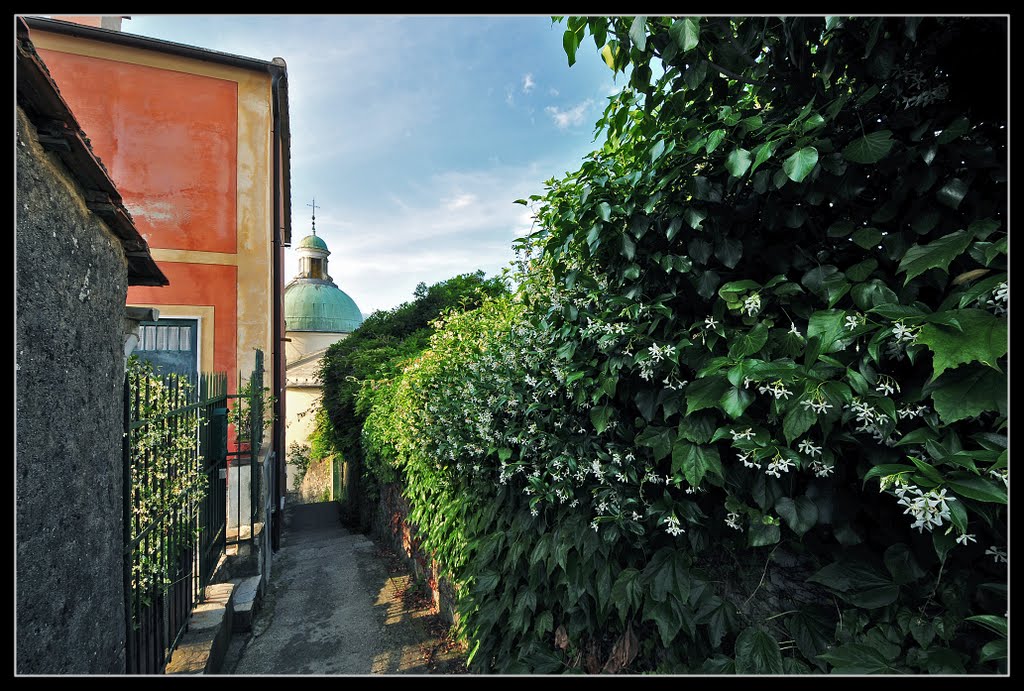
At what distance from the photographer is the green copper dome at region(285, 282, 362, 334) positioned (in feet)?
94.7

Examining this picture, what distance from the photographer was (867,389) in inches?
45.6

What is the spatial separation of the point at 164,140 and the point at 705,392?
27.2ft

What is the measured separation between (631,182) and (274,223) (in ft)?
27.6

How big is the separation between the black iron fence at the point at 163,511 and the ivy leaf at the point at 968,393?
321cm

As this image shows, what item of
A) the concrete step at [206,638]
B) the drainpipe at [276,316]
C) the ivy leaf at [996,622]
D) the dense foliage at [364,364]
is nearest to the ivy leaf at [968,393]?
the ivy leaf at [996,622]

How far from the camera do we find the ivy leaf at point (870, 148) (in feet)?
4.05

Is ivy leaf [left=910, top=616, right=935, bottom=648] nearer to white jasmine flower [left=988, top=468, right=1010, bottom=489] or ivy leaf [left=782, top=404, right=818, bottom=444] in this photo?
white jasmine flower [left=988, top=468, right=1010, bottom=489]

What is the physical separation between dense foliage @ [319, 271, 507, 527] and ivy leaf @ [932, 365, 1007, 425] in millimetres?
7063

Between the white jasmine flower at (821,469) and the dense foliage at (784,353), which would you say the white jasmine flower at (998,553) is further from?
the white jasmine flower at (821,469)

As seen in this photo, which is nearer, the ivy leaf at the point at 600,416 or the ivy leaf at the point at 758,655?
the ivy leaf at the point at 758,655

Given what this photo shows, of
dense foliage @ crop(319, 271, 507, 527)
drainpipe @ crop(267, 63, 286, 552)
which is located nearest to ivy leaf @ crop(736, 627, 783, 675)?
dense foliage @ crop(319, 271, 507, 527)

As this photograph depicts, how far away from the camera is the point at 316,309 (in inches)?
1150

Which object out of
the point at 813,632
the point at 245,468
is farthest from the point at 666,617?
the point at 245,468

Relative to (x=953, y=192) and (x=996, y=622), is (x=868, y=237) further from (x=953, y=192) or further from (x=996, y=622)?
(x=996, y=622)
